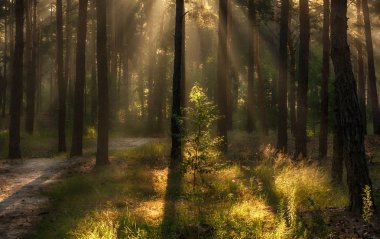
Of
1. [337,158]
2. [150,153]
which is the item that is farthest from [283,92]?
[150,153]

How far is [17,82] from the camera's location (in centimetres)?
1934

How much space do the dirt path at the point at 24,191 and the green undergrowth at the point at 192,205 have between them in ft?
1.27

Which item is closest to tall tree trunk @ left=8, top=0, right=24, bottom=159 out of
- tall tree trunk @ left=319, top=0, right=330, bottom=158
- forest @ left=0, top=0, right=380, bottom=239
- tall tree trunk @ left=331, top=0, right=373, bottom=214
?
forest @ left=0, top=0, right=380, bottom=239

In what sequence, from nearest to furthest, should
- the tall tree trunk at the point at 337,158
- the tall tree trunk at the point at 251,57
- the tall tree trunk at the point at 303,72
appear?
the tall tree trunk at the point at 337,158 → the tall tree trunk at the point at 303,72 → the tall tree trunk at the point at 251,57

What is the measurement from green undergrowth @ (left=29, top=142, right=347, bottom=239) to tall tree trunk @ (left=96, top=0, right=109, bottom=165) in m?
1.01

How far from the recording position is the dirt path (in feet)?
32.0

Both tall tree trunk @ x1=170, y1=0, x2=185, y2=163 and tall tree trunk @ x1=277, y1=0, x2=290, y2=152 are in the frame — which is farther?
tall tree trunk @ x1=277, y1=0, x2=290, y2=152

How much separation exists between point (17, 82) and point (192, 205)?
12346mm

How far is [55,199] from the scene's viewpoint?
1202 centimetres

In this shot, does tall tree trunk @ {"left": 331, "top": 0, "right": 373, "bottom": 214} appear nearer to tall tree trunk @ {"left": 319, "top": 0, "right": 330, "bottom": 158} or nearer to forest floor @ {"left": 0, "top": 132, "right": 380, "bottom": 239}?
forest floor @ {"left": 0, "top": 132, "right": 380, "bottom": 239}

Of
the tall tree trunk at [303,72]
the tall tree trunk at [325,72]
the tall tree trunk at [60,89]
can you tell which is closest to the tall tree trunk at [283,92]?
the tall tree trunk at [303,72]

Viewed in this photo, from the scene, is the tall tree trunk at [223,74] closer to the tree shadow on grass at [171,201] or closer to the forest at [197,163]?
the forest at [197,163]

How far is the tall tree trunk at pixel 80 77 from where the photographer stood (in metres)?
18.0

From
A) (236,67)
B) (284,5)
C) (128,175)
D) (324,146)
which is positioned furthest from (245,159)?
(236,67)
